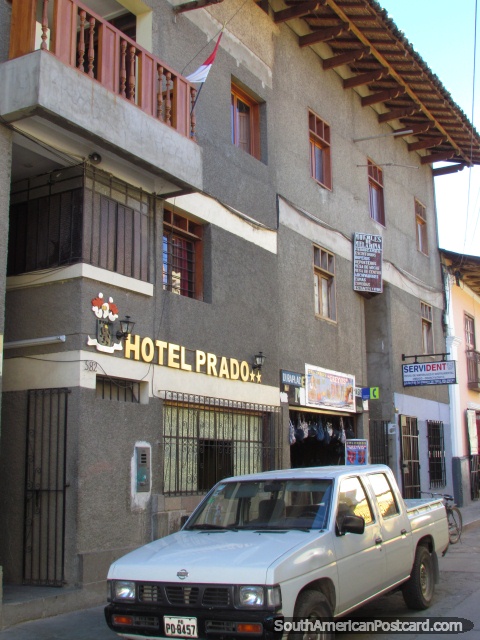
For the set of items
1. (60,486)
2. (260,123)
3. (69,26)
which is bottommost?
(60,486)

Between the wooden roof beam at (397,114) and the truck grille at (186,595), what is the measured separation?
15.4 metres

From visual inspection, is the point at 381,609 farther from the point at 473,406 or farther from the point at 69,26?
the point at 473,406

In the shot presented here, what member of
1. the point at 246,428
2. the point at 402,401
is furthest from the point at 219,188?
the point at 402,401

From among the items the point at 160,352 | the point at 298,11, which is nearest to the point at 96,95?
the point at 160,352

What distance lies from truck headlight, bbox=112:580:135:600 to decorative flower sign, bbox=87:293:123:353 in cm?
374

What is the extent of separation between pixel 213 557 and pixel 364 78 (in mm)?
13849

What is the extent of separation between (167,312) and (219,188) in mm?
2695

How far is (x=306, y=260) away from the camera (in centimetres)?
1466

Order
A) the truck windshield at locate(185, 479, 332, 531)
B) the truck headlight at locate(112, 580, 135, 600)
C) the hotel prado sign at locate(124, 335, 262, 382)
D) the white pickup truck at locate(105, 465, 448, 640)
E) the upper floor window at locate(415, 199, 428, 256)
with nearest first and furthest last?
the white pickup truck at locate(105, 465, 448, 640) → the truck headlight at locate(112, 580, 135, 600) → the truck windshield at locate(185, 479, 332, 531) → the hotel prado sign at locate(124, 335, 262, 382) → the upper floor window at locate(415, 199, 428, 256)

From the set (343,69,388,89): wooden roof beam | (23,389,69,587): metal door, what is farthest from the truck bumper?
(343,69,388,89): wooden roof beam

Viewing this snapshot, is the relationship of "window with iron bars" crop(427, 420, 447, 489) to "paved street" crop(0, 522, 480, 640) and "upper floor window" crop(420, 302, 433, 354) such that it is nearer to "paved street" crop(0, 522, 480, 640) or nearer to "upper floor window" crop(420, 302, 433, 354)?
"upper floor window" crop(420, 302, 433, 354)

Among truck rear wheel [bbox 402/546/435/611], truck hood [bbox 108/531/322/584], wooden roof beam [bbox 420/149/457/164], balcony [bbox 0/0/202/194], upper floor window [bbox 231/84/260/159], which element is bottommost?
truck rear wheel [bbox 402/546/435/611]

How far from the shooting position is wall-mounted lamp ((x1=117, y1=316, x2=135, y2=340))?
31.3ft

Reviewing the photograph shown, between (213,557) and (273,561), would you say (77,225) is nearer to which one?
(213,557)
